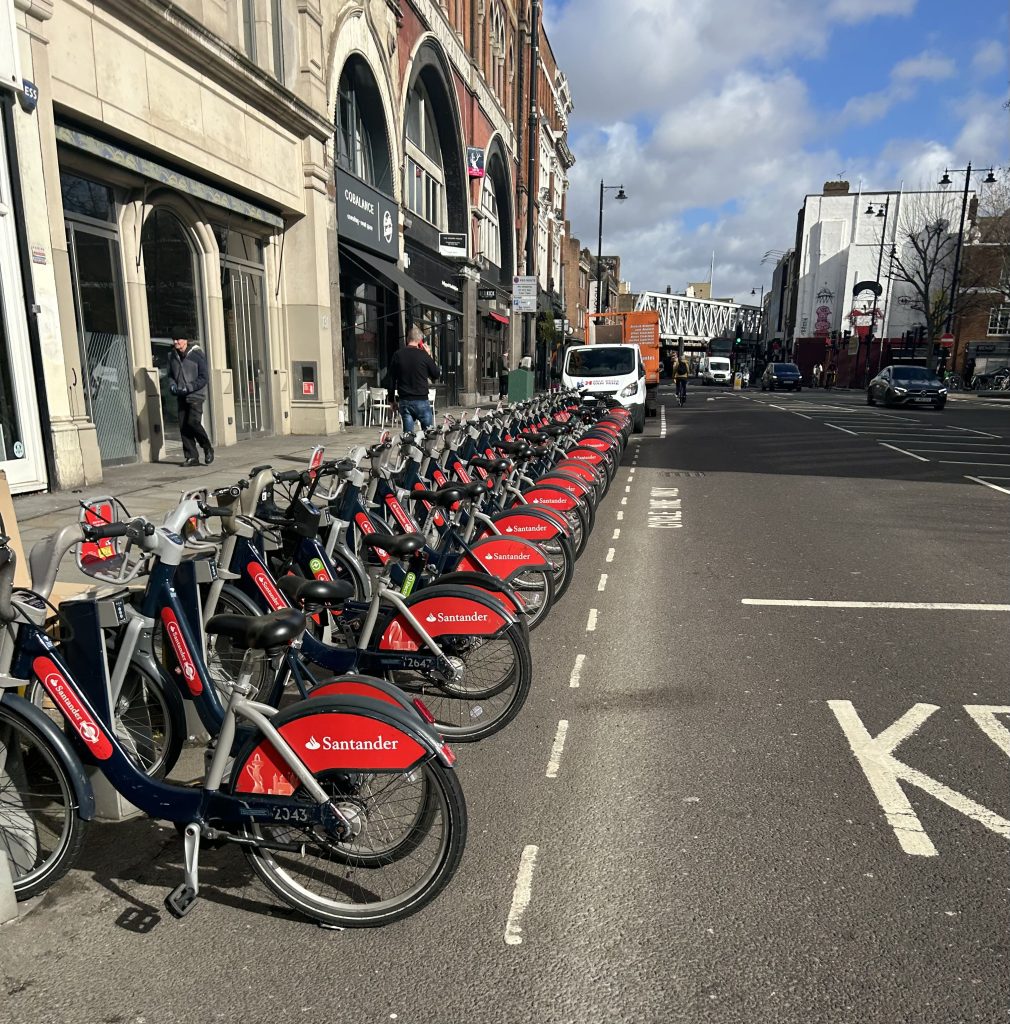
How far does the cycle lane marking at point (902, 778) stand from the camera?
2.80 metres

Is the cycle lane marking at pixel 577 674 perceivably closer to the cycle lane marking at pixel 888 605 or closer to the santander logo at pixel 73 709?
the cycle lane marking at pixel 888 605

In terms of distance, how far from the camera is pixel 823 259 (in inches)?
2640

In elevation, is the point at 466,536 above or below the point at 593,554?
above

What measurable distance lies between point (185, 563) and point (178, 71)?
403 inches

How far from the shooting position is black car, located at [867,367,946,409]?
2619 centimetres

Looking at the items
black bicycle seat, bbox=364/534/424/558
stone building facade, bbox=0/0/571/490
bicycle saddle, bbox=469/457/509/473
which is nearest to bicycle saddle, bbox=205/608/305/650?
black bicycle seat, bbox=364/534/424/558

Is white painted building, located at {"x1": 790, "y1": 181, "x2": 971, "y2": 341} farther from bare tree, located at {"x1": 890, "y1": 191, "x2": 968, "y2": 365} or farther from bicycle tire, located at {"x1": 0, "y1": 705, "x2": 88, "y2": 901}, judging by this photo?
bicycle tire, located at {"x1": 0, "y1": 705, "x2": 88, "y2": 901}

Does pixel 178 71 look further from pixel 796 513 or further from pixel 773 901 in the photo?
pixel 773 901

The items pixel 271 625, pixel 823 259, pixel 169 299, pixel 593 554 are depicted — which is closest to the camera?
pixel 271 625

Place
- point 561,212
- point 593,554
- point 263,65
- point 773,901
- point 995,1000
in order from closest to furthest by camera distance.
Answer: point 995,1000 < point 773,901 < point 593,554 < point 263,65 < point 561,212

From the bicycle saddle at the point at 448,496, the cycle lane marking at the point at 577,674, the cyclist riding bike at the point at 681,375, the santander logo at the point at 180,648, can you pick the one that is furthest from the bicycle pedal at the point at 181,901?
the cyclist riding bike at the point at 681,375

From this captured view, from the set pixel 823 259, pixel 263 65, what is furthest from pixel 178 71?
pixel 823 259

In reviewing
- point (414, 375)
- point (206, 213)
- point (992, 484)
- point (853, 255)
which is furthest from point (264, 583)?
point (853, 255)

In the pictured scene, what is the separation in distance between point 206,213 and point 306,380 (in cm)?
357
